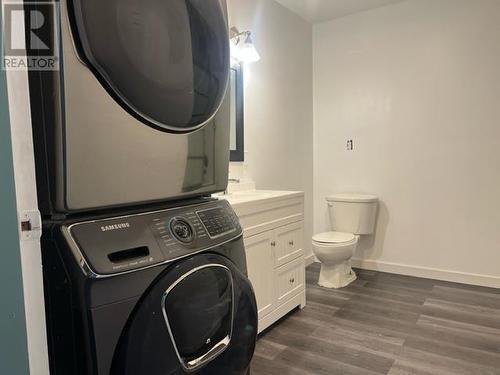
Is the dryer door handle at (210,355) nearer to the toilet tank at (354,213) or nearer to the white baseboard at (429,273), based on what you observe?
the toilet tank at (354,213)

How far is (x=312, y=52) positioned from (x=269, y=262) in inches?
93.0

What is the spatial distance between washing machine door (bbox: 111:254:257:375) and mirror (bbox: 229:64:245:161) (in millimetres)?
1658

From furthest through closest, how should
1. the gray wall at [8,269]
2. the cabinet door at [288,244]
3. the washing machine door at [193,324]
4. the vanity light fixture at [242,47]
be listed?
the vanity light fixture at [242,47] < the cabinet door at [288,244] < the washing machine door at [193,324] < the gray wall at [8,269]

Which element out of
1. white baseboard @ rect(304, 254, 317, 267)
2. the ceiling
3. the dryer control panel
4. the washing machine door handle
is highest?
the ceiling

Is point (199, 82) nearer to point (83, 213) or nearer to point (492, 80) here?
point (83, 213)

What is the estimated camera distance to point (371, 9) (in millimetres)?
3211

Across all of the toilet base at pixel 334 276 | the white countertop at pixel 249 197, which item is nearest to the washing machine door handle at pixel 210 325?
the white countertop at pixel 249 197

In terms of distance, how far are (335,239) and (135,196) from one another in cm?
226

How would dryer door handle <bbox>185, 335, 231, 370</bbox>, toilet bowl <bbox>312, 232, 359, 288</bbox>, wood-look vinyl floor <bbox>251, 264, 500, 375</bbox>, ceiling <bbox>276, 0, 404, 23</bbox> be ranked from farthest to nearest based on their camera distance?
ceiling <bbox>276, 0, 404, 23</bbox> < toilet bowl <bbox>312, 232, 359, 288</bbox> < wood-look vinyl floor <bbox>251, 264, 500, 375</bbox> < dryer door handle <bbox>185, 335, 231, 370</bbox>

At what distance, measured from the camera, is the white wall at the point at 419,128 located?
281cm

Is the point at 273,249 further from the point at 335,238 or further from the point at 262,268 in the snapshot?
the point at 335,238

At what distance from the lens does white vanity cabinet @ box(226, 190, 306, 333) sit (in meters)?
1.94

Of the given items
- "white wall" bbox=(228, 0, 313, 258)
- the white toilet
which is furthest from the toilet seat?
"white wall" bbox=(228, 0, 313, 258)

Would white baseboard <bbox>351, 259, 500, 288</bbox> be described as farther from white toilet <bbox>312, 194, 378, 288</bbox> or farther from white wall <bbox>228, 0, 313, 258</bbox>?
white wall <bbox>228, 0, 313, 258</bbox>
